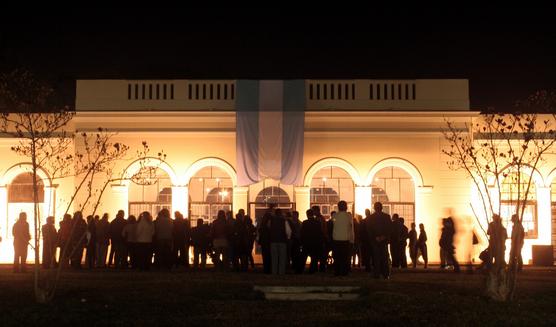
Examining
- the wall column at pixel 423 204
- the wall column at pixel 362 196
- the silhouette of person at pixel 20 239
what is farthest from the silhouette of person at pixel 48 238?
the wall column at pixel 423 204

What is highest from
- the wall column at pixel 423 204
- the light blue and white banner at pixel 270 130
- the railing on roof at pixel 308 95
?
the railing on roof at pixel 308 95

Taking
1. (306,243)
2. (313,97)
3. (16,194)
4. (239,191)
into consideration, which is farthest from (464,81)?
(16,194)

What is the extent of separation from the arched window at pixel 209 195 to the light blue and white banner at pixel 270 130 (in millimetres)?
939

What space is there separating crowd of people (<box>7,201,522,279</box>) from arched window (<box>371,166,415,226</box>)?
7.85ft

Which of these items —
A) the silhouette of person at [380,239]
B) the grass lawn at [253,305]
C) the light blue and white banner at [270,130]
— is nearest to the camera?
the grass lawn at [253,305]

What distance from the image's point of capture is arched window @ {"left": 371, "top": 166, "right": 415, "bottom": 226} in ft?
79.8

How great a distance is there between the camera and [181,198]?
24.1m

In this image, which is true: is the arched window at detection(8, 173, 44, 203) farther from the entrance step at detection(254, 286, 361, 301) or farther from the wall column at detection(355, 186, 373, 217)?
the entrance step at detection(254, 286, 361, 301)

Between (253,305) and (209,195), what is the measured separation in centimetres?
1260

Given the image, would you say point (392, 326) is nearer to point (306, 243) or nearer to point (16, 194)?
point (306, 243)

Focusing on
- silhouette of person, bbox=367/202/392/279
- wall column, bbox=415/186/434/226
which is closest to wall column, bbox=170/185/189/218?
wall column, bbox=415/186/434/226

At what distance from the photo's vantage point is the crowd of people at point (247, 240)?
55.3ft

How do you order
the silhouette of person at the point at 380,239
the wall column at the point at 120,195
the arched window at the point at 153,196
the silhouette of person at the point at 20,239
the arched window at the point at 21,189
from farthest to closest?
1. the arched window at the point at 21,189
2. the arched window at the point at 153,196
3. the wall column at the point at 120,195
4. the silhouette of person at the point at 20,239
5. the silhouette of person at the point at 380,239

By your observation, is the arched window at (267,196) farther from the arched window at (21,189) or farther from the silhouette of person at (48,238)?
the arched window at (21,189)
